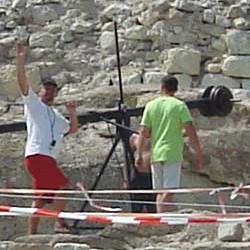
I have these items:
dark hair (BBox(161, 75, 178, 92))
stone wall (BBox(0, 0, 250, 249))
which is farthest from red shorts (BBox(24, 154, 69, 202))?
stone wall (BBox(0, 0, 250, 249))

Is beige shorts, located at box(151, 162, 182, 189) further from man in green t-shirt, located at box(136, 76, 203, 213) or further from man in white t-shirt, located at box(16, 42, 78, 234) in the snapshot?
man in white t-shirt, located at box(16, 42, 78, 234)

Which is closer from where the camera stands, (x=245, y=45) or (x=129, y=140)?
(x=129, y=140)

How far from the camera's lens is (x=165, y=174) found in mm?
9133

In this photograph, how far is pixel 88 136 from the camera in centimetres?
1220

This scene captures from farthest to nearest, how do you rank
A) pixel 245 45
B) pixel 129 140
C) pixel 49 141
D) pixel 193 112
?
pixel 245 45 < pixel 193 112 < pixel 129 140 < pixel 49 141

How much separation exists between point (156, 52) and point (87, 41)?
1002 mm

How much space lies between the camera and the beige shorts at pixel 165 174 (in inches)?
359

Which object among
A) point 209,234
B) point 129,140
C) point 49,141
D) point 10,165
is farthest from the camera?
point 10,165

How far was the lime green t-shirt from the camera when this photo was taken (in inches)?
357

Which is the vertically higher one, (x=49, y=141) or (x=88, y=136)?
(x=49, y=141)

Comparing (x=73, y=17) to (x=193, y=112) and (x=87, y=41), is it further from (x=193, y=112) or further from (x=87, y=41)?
(x=193, y=112)

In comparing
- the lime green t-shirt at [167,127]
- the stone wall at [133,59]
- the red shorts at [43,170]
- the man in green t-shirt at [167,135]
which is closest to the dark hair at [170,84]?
the man in green t-shirt at [167,135]

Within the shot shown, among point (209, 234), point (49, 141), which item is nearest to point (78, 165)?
point (49, 141)

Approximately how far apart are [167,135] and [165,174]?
1.02 feet
